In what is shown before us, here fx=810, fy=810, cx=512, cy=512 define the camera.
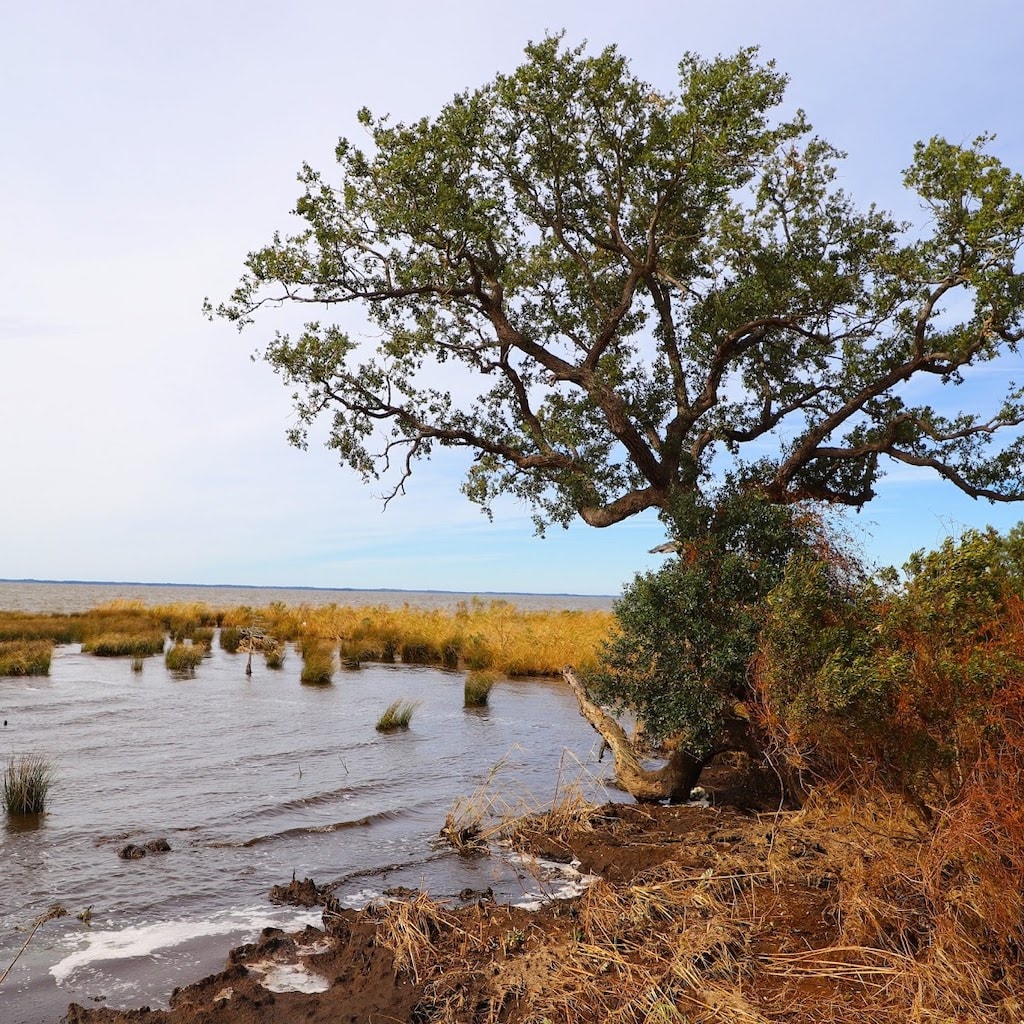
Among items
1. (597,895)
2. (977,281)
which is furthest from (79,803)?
(977,281)

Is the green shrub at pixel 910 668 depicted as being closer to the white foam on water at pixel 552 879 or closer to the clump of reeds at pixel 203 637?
the white foam on water at pixel 552 879

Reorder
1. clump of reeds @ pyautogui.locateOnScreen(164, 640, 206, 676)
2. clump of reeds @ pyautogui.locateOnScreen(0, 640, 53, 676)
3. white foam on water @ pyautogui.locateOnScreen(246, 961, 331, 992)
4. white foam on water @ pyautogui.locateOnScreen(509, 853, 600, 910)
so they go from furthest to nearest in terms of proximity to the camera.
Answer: clump of reeds @ pyautogui.locateOnScreen(164, 640, 206, 676) → clump of reeds @ pyautogui.locateOnScreen(0, 640, 53, 676) → white foam on water @ pyautogui.locateOnScreen(509, 853, 600, 910) → white foam on water @ pyautogui.locateOnScreen(246, 961, 331, 992)

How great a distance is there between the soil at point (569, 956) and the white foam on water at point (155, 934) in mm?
441

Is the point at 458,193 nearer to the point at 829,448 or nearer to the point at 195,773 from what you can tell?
the point at 829,448

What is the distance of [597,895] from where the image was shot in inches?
274

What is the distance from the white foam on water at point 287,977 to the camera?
19.8ft

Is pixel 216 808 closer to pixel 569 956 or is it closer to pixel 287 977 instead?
pixel 287 977

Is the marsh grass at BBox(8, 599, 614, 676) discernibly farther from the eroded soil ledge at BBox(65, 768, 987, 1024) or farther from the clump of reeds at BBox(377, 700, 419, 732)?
the eroded soil ledge at BBox(65, 768, 987, 1024)

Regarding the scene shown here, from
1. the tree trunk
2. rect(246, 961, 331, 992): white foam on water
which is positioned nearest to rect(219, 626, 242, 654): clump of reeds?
the tree trunk

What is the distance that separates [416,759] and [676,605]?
7147 mm

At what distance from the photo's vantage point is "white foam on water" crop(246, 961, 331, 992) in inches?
Result: 238

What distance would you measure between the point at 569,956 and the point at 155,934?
13.2 feet

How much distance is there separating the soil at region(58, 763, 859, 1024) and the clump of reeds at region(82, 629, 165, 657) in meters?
24.9

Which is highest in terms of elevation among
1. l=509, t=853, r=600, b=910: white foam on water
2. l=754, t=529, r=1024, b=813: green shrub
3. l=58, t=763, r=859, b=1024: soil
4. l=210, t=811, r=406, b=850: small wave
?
l=754, t=529, r=1024, b=813: green shrub
